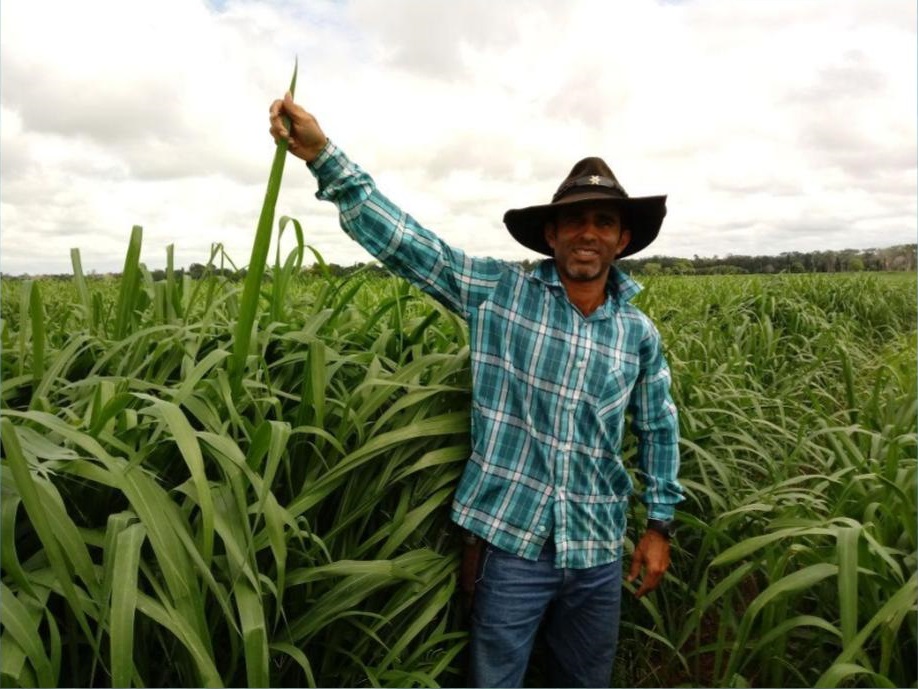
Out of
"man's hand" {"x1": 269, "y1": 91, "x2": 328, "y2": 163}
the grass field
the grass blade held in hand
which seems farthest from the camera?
"man's hand" {"x1": 269, "y1": 91, "x2": 328, "y2": 163}

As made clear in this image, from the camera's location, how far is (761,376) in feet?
11.3

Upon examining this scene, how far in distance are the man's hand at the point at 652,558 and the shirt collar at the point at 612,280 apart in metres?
0.60

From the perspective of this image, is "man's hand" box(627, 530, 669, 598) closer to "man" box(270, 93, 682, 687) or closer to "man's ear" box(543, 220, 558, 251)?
"man" box(270, 93, 682, 687)

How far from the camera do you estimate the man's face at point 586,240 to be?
1578 mm

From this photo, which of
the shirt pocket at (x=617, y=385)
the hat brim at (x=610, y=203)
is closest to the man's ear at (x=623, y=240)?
the hat brim at (x=610, y=203)

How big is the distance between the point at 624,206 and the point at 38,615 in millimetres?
1419

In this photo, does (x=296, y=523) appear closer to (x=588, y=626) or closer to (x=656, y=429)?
(x=588, y=626)

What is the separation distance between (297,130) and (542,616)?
4.10 feet

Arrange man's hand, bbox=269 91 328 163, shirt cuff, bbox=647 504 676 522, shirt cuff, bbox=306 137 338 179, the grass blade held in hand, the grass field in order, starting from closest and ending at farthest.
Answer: the grass field < the grass blade held in hand < man's hand, bbox=269 91 328 163 < shirt cuff, bbox=306 137 338 179 < shirt cuff, bbox=647 504 676 522

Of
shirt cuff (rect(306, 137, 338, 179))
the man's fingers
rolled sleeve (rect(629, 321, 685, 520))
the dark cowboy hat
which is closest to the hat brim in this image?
the dark cowboy hat

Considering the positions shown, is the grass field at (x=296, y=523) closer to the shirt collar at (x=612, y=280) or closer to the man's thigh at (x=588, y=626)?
the man's thigh at (x=588, y=626)

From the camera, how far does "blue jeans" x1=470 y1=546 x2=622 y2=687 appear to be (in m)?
1.50

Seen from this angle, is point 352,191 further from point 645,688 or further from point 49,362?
point 645,688

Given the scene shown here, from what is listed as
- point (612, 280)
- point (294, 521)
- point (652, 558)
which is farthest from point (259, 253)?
point (652, 558)
